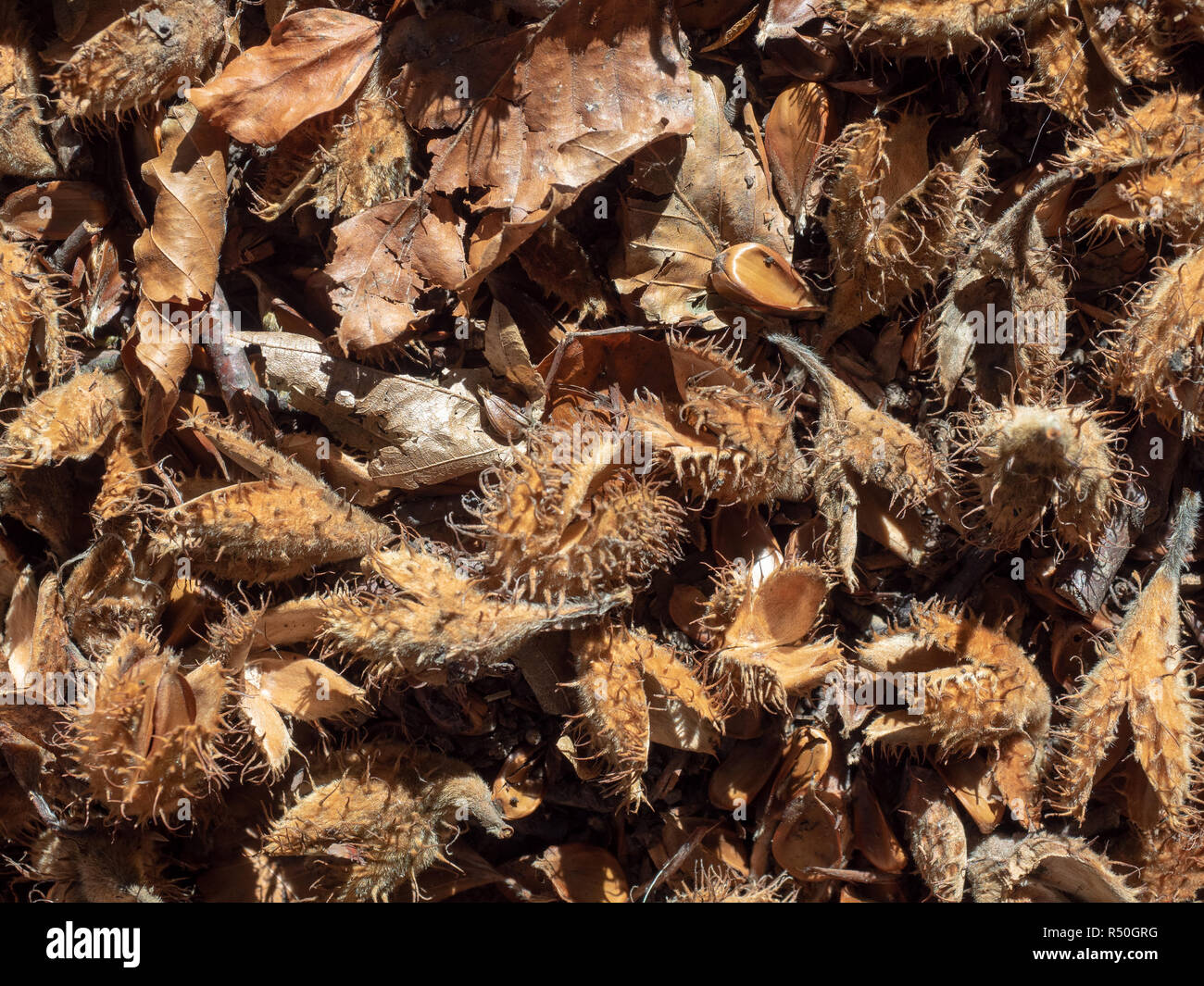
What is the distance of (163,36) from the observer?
1.31 meters

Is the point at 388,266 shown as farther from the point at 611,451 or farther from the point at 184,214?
the point at 611,451

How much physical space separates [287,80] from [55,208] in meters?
0.43

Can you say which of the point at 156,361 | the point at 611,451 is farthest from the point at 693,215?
the point at 156,361

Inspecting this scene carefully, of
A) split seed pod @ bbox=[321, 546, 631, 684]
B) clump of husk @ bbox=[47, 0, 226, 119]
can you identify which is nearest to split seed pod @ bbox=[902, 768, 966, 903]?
split seed pod @ bbox=[321, 546, 631, 684]

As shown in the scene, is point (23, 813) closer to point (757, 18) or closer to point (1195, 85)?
point (757, 18)

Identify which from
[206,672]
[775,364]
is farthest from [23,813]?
[775,364]

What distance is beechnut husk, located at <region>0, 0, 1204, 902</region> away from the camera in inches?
49.5

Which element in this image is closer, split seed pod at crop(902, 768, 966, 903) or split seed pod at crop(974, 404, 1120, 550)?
split seed pod at crop(974, 404, 1120, 550)

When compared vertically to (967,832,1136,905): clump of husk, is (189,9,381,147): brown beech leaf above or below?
above

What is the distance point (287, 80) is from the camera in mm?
1331

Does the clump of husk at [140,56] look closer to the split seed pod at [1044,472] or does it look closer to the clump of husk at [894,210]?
the clump of husk at [894,210]

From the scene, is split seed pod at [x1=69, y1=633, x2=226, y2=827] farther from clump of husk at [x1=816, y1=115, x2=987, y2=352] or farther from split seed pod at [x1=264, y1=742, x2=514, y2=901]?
clump of husk at [x1=816, y1=115, x2=987, y2=352]

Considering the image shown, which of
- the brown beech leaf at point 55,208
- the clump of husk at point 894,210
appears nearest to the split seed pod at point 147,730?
the brown beech leaf at point 55,208

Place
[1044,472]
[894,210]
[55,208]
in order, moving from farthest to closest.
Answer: [55,208] < [894,210] < [1044,472]
